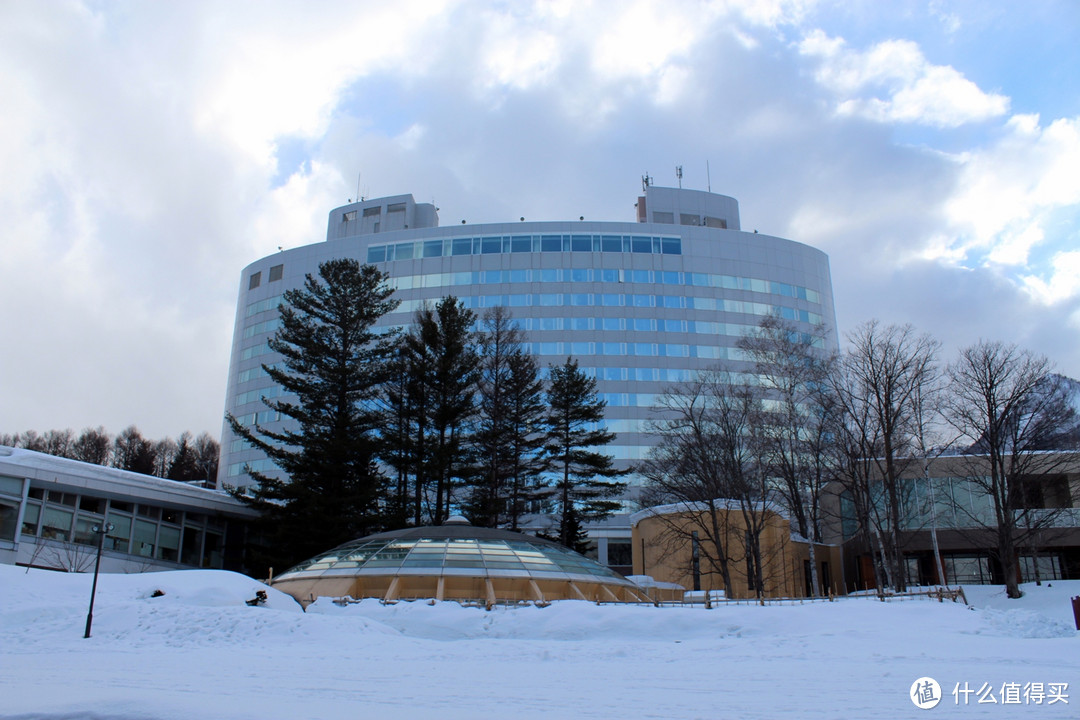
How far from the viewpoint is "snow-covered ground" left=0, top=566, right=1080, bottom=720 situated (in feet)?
31.8

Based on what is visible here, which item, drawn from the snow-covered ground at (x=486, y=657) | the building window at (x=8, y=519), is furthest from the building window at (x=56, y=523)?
the snow-covered ground at (x=486, y=657)

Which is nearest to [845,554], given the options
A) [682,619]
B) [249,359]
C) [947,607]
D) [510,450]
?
[510,450]

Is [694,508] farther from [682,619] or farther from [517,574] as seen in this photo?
[682,619]

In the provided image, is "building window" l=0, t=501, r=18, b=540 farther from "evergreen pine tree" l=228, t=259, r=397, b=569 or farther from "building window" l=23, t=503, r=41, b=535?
"evergreen pine tree" l=228, t=259, r=397, b=569

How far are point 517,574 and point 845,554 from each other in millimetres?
32070

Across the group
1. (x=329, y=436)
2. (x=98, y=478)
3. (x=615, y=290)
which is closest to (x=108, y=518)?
(x=98, y=478)

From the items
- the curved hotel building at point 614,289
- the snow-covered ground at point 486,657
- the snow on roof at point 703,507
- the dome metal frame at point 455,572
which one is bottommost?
the snow-covered ground at point 486,657

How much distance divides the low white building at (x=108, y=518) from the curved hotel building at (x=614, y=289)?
25.7 meters

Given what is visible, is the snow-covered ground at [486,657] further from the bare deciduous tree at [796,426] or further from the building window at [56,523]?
the building window at [56,523]

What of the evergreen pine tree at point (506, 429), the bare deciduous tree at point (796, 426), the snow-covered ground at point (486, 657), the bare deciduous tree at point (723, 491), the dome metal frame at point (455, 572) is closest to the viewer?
the snow-covered ground at point (486, 657)

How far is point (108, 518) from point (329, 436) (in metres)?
9.77

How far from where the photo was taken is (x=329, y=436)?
36125 mm

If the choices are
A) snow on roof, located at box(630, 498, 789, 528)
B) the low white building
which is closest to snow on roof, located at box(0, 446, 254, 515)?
the low white building

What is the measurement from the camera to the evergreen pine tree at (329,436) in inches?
1352
